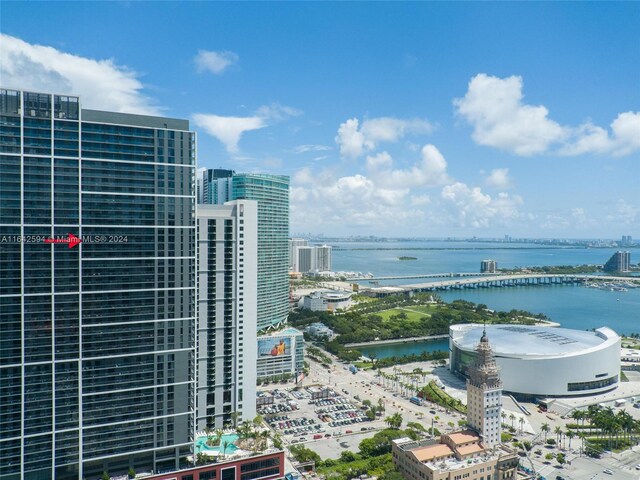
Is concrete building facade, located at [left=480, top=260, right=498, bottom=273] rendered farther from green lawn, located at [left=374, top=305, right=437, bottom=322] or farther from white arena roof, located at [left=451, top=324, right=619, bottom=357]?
white arena roof, located at [left=451, top=324, right=619, bottom=357]

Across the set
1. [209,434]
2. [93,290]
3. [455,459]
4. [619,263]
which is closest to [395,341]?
[455,459]

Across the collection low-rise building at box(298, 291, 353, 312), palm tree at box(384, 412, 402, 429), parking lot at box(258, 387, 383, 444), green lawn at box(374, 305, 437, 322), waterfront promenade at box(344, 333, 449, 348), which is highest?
low-rise building at box(298, 291, 353, 312)

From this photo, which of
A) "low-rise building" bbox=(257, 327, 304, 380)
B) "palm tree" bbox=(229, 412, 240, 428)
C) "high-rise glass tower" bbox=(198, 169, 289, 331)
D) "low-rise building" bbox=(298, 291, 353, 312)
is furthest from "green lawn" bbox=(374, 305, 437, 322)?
"palm tree" bbox=(229, 412, 240, 428)

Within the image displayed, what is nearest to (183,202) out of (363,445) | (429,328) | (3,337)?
(3,337)

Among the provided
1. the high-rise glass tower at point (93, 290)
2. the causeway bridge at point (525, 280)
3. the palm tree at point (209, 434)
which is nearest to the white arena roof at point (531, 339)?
the palm tree at point (209, 434)

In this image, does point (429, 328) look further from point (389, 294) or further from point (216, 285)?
point (216, 285)

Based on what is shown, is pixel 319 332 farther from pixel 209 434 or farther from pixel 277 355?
pixel 209 434
